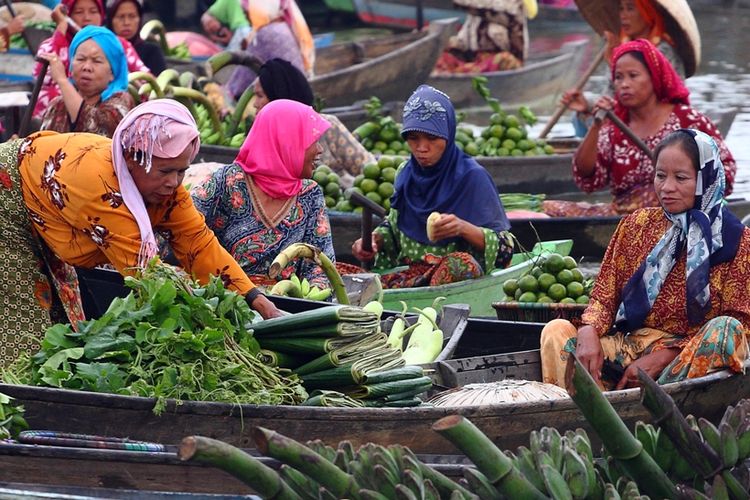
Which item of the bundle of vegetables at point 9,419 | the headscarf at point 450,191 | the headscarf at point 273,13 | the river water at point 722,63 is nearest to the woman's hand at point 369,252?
the headscarf at point 450,191

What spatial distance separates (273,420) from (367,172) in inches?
148

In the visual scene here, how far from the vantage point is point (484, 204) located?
6047 millimetres

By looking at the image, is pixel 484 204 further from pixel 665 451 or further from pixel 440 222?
pixel 665 451

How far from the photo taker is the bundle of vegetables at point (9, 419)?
12.4 feet

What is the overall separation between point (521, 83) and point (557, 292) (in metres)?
8.90

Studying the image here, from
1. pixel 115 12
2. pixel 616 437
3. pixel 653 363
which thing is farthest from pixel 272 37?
pixel 616 437

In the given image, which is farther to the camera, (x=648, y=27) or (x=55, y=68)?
(x=648, y=27)

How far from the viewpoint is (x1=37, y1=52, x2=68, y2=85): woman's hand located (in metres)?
7.26

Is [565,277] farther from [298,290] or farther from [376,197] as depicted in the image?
[376,197]

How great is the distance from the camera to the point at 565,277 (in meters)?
5.74

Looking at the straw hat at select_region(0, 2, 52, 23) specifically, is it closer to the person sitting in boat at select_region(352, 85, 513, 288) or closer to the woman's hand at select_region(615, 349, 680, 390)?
the person sitting in boat at select_region(352, 85, 513, 288)

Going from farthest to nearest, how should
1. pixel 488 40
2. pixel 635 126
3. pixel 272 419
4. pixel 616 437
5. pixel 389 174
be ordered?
pixel 488 40 → pixel 389 174 → pixel 635 126 → pixel 272 419 → pixel 616 437

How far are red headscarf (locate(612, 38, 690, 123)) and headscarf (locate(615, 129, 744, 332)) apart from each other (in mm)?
2481

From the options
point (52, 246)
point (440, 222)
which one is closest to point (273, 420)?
point (52, 246)
